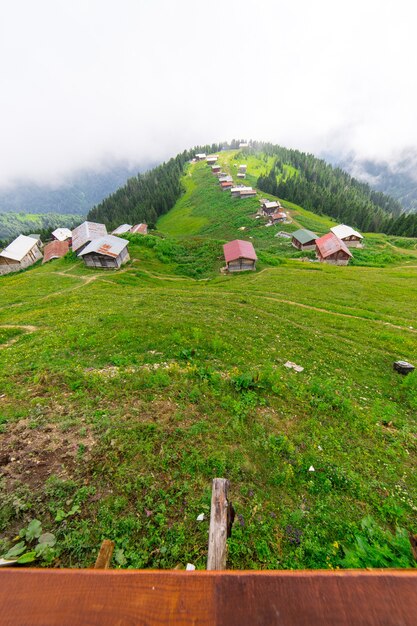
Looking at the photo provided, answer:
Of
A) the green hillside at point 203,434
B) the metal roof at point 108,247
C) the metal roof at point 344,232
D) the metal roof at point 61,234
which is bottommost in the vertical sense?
the green hillside at point 203,434

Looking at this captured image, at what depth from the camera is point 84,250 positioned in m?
43.9

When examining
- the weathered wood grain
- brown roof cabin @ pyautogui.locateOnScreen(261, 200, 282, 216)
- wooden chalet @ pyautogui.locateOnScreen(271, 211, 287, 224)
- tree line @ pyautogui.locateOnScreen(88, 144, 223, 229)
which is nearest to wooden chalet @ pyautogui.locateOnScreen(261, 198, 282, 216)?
Result: brown roof cabin @ pyautogui.locateOnScreen(261, 200, 282, 216)

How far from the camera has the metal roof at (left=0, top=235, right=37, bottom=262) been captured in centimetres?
6328

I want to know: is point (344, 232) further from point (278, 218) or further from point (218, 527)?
point (218, 527)

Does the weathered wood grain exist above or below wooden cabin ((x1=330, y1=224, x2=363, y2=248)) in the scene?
below

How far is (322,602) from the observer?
1379 millimetres

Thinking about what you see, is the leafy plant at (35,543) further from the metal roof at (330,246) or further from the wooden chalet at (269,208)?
the wooden chalet at (269,208)

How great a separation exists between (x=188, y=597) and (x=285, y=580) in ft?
1.80

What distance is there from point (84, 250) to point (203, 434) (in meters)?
43.4

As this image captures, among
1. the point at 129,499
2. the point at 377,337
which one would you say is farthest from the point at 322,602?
the point at 377,337

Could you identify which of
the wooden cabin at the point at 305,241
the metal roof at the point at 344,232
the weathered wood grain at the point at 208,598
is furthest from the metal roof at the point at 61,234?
the weathered wood grain at the point at 208,598

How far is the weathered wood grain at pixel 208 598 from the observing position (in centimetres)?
136

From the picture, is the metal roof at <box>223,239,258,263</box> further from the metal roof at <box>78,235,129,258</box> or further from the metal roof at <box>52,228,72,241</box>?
the metal roof at <box>52,228,72,241</box>

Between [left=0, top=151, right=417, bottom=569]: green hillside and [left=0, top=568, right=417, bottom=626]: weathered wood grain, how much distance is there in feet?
14.3
